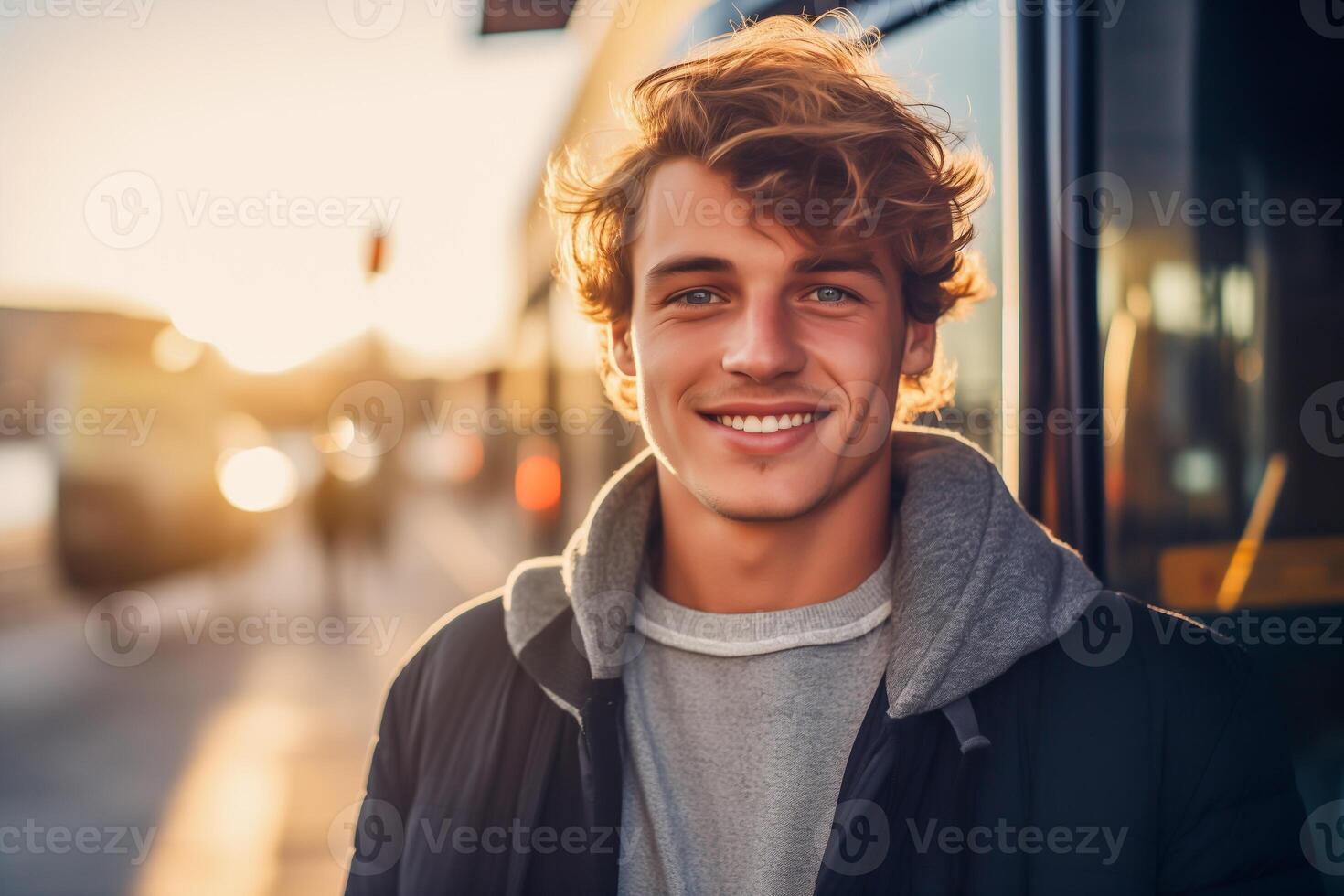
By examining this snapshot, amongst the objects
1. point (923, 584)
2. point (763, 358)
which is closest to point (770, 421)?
point (763, 358)

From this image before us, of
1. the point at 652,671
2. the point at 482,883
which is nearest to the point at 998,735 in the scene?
the point at 652,671

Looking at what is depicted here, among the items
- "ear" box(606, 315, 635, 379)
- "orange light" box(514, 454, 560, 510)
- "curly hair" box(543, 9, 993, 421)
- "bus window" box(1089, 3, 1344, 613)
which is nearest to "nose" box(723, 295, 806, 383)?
"curly hair" box(543, 9, 993, 421)

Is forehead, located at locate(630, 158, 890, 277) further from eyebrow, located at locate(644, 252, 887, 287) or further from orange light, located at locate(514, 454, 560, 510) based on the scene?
orange light, located at locate(514, 454, 560, 510)

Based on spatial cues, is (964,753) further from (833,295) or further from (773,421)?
(833,295)

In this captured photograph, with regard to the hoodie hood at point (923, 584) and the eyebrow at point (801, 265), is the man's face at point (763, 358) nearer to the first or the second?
the eyebrow at point (801, 265)

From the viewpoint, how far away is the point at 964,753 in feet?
4.71

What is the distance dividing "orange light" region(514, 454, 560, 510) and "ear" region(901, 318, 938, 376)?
13.6 ft

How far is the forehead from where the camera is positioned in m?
1.65

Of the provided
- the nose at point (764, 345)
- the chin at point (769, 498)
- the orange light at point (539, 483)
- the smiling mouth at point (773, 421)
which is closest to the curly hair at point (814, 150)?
the nose at point (764, 345)

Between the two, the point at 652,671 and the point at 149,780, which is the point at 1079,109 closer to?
the point at 652,671

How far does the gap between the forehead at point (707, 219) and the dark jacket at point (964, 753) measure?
494mm

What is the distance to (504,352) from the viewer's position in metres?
6.79

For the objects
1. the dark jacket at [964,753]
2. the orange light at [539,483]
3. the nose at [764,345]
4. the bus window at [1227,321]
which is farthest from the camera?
the orange light at [539,483]

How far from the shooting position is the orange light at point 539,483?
19.5ft
